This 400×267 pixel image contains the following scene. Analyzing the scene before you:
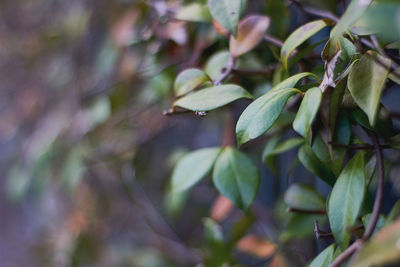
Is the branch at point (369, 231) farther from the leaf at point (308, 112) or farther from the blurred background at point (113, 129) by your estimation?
the blurred background at point (113, 129)

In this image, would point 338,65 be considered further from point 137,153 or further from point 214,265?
point 137,153

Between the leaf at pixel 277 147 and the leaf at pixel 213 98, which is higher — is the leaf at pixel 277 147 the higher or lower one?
the lower one

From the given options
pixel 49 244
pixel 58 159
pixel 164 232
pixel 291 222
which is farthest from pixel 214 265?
pixel 49 244

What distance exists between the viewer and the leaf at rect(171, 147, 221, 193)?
0.52 m

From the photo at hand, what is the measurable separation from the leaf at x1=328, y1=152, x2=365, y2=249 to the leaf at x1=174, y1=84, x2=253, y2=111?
0.11 meters

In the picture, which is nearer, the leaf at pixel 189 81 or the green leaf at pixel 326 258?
the green leaf at pixel 326 258

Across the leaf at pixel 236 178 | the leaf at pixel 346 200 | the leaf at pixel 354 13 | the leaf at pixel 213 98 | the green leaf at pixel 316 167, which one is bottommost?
the leaf at pixel 236 178

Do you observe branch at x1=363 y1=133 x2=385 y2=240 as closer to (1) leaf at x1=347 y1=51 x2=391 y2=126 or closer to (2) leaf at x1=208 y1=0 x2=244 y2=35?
(1) leaf at x1=347 y1=51 x2=391 y2=126

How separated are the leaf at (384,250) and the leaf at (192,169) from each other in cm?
29

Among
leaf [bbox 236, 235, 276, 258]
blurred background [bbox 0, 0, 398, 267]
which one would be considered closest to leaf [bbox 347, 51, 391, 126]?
blurred background [bbox 0, 0, 398, 267]

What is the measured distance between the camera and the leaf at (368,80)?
0.31 meters

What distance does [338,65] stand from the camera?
0.38m

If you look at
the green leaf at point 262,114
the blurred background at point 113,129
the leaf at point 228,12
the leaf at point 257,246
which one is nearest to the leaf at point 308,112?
the green leaf at point 262,114

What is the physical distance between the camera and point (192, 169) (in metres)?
0.53
